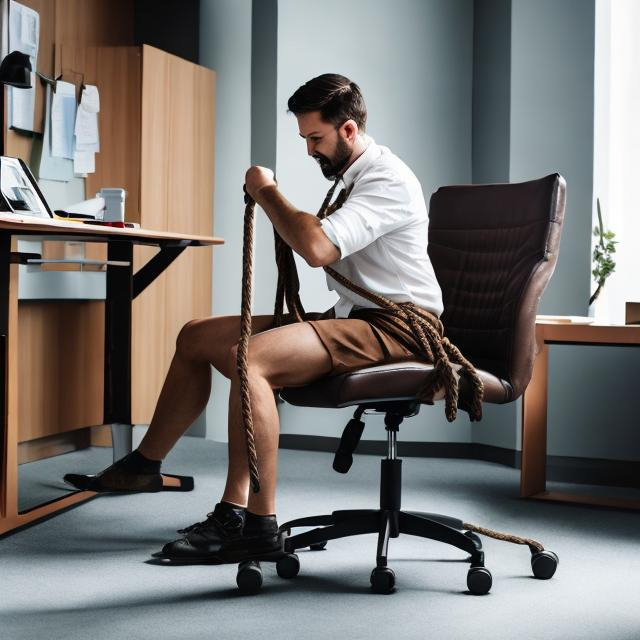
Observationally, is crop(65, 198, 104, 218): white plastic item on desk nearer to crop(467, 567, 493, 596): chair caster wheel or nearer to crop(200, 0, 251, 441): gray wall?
crop(200, 0, 251, 441): gray wall

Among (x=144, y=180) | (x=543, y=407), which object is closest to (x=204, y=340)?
(x=543, y=407)

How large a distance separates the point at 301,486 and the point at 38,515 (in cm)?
93

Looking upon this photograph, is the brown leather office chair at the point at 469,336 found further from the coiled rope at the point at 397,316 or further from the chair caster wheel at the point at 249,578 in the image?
the chair caster wheel at the point at 249,578

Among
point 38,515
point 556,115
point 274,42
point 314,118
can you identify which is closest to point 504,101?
point 556,115

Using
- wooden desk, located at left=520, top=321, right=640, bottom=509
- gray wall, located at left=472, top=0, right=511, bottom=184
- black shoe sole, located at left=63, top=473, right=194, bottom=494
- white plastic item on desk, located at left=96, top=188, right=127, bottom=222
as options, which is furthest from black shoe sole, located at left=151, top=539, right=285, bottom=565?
gray wall, located at left=472, top=0, right=511, bottom=184

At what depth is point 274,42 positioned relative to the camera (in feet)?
13.4

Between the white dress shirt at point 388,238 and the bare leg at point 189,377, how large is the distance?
0.99ft

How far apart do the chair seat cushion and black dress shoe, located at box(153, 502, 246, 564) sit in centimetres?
32

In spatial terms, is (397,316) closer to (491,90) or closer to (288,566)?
(288,566)

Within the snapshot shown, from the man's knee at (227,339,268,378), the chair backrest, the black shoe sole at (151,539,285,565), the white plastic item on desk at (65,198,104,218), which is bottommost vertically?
the black shoe sole at (151,539,285,565)

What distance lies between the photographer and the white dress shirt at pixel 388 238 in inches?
86.1

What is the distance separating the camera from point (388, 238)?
2.24 m

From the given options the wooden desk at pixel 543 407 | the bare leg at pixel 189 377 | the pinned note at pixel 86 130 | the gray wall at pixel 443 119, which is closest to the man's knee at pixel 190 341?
the bare leg at pixel 189 377

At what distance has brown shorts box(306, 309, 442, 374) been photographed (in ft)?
6.89
